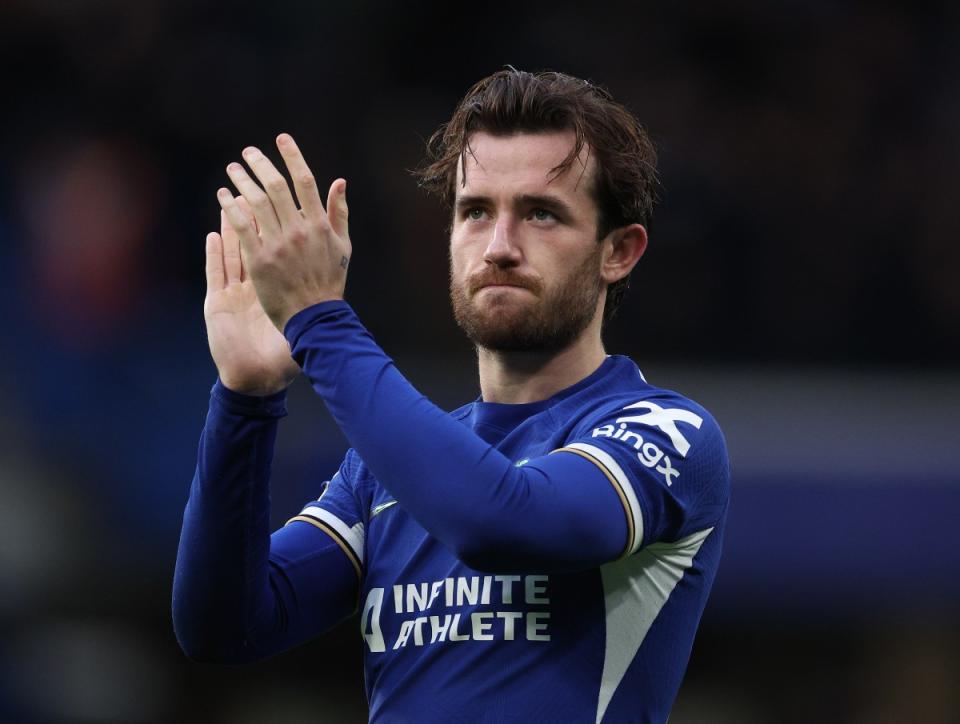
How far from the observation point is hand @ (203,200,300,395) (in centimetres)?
313

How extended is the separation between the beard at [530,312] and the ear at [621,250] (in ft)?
0.22

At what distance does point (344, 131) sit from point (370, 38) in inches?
24.4

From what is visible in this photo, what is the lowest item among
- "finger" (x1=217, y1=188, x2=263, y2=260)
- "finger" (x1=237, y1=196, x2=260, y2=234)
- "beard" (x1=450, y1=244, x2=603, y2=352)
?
"beard" (x1=450, y1=244, x2=603, y2=352)

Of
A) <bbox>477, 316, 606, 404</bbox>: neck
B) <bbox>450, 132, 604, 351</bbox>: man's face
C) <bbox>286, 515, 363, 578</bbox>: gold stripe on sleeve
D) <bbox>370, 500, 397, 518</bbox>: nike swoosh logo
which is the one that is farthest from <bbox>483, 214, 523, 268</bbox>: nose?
<bbox>286, 515, 363, 578</bbox>: gold stripe on sleeve

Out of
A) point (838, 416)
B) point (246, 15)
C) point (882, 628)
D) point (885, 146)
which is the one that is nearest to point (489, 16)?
point (246, 15)

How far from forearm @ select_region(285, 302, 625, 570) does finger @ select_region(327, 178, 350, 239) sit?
0.26 m

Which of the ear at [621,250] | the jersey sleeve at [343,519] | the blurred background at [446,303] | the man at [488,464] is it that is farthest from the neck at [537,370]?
the blurred background at [446,303]

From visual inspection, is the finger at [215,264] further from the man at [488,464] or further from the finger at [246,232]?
the finger at [246,232]

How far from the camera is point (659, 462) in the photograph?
115 inches

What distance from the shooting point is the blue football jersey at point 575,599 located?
2.94 m

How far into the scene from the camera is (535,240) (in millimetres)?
3178

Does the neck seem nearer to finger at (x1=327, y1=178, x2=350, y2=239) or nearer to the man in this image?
the man

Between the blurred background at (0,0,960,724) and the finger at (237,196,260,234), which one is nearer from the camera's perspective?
the finger at (237,196,260,234)

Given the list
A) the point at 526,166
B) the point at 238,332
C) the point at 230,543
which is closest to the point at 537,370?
the point at 526,166
